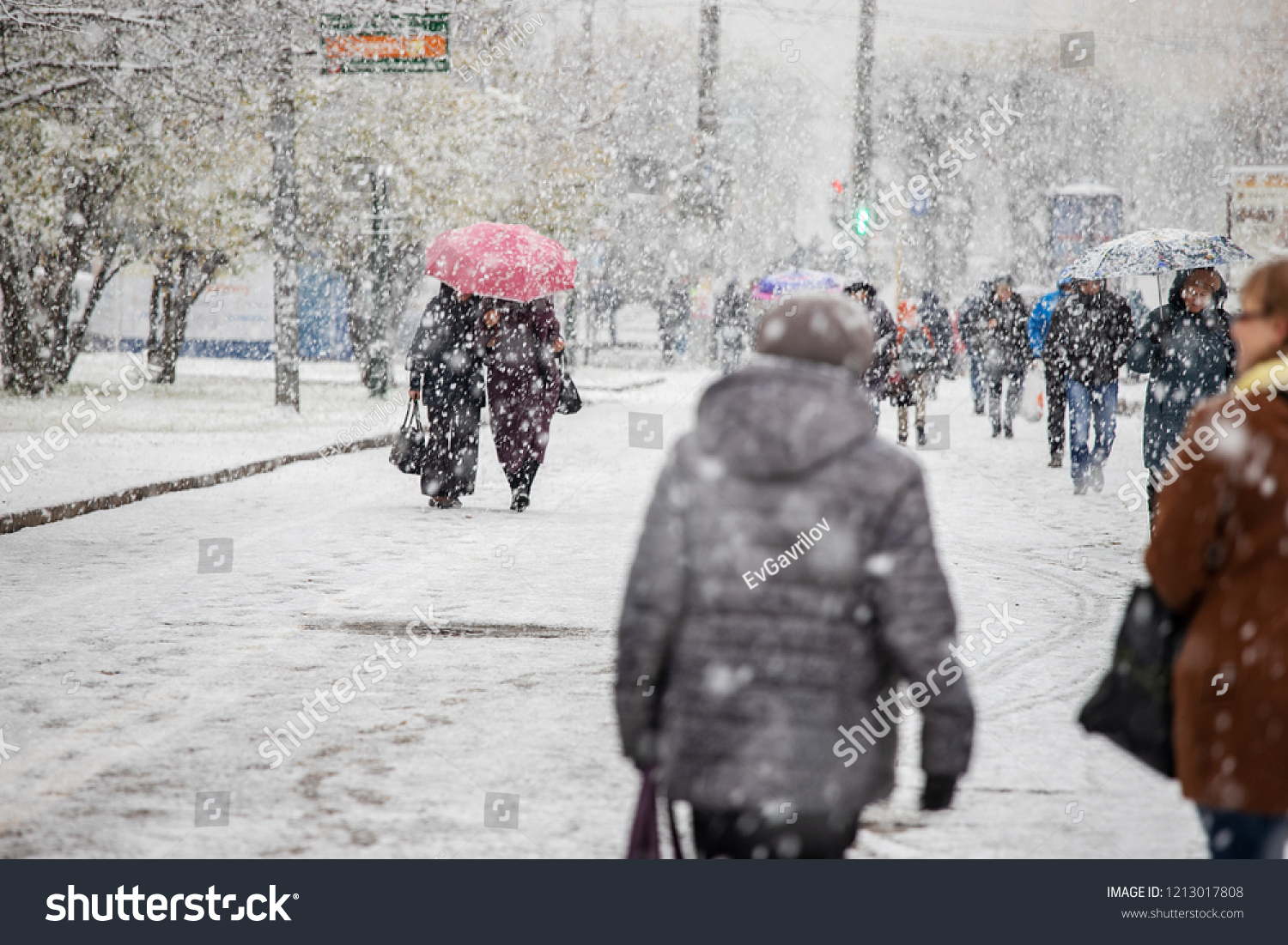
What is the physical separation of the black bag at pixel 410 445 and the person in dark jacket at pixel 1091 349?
5.69 meters

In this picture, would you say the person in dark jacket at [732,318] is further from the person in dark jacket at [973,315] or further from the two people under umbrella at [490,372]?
the two people under umbrella at [490,372]

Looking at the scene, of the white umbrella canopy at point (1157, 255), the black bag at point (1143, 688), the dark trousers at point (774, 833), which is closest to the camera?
the dark trousers at point (774, 833)

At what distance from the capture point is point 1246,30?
47.3m

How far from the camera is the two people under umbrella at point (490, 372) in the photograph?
1232cm

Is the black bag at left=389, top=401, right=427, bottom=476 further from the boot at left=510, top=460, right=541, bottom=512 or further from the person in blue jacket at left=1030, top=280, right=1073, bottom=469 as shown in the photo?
the person in blue jacket at left=1030, top=280, right=1073, bottom=469

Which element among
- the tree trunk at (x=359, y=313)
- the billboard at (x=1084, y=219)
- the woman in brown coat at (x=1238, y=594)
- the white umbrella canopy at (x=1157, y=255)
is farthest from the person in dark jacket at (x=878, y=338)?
the billboard at (x=1084, y=219)

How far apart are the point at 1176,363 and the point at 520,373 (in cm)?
500

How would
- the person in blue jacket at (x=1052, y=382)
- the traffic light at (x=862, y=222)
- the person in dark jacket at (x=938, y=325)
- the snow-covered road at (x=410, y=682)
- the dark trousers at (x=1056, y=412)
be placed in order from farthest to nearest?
the traffic light at (x=862, y=222), the person in dark jacket at (x=938, y=325), the dark trousers at (x=1056, y=412), the person in blue jacket at (x=1052, y=382), the snow-covered road at (x=410, y=682)

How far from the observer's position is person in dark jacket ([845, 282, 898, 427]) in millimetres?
15688

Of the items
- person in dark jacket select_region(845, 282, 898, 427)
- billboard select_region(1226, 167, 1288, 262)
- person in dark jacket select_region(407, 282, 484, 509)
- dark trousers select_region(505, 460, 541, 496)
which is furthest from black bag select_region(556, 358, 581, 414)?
billboard select_region(1226, 167, 1288, 262)

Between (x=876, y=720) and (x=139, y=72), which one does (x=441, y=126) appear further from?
(x=876, y=720)
